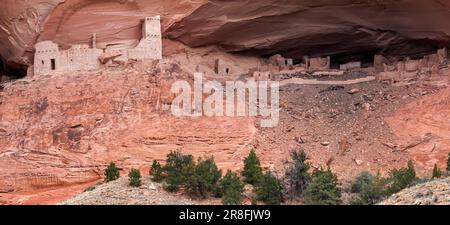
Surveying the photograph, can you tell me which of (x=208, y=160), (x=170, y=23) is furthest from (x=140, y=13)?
(x=208, y=160)

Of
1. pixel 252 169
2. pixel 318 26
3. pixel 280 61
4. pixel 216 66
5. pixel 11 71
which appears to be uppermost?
pixel 318 26

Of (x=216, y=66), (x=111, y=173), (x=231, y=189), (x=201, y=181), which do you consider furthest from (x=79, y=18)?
(x=231, y=189)

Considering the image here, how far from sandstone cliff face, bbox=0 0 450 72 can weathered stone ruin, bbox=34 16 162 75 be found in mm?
309

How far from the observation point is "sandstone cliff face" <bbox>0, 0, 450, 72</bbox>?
32031 mm

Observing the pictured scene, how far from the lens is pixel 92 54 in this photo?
3203cm

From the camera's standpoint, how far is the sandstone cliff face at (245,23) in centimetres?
3203

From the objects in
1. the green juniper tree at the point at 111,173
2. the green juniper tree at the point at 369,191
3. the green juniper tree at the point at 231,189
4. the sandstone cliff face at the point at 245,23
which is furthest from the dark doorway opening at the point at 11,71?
the green juniper tree at the point at 369,191

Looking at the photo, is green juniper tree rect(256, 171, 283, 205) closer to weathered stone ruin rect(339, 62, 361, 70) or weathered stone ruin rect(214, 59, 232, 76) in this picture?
weathered stone ruin rect(214, 59, 232, 76)

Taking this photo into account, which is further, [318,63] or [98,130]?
[318,63]

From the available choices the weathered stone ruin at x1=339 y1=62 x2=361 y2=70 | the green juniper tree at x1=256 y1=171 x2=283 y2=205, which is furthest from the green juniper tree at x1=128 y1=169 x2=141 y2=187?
the weathered stone ruin at x1=339 y1=62 x2=361 y2=70

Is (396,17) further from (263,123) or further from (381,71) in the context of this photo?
(263,123)

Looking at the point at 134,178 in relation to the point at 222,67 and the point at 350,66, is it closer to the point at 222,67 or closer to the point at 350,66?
the point at 222,67

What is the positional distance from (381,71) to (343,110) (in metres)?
2.27

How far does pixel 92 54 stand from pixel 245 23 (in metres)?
3.97
